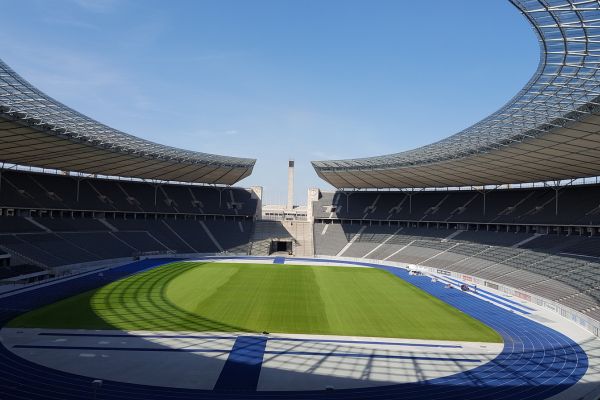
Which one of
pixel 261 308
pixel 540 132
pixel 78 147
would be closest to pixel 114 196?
pixel 78 147

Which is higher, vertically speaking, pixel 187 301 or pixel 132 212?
pixel 132 212

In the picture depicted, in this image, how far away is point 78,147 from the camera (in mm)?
43312

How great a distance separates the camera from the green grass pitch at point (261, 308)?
85.3ft

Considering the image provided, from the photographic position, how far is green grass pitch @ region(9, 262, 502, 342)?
26000 millimetres

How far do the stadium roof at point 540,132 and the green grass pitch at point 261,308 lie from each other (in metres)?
13.6

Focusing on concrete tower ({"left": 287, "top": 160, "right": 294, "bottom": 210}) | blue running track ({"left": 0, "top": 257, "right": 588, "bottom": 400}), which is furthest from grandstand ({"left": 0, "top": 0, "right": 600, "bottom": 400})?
concrete tower ({"left": 287, "top": 160, "right": 294, "bottom": 210})

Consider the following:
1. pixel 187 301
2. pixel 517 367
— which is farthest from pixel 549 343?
pixel 187 301

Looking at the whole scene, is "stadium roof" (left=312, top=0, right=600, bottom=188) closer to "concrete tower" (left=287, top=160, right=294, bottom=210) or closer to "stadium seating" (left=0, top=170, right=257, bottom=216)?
"stadium seating" (left=0, top=170, right=257, bottom=216)

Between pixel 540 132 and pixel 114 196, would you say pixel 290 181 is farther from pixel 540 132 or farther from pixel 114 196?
pixel 540 132

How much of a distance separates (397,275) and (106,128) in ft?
107

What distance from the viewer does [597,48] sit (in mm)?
21625

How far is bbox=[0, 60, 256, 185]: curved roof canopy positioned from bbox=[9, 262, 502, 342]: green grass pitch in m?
12.9

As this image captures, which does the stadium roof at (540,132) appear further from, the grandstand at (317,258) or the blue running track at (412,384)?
the blue running track at (412,384)

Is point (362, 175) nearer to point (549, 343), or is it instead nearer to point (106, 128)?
point (106, 128)
